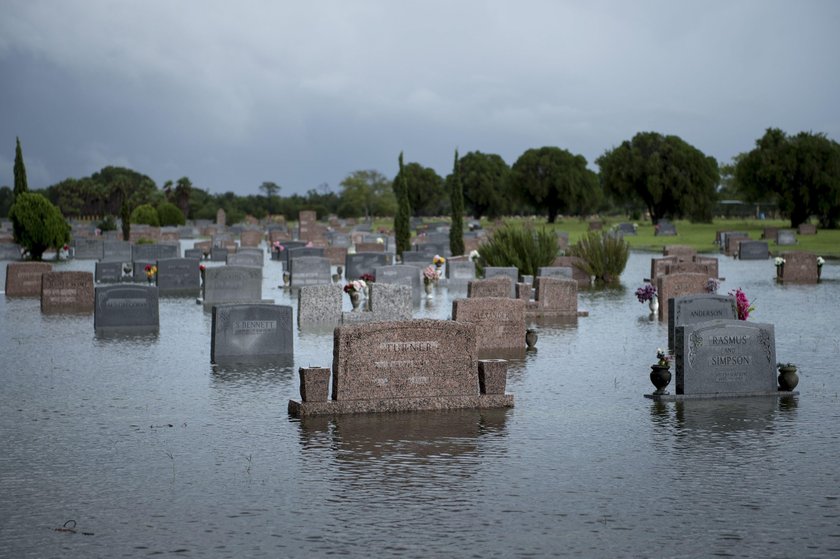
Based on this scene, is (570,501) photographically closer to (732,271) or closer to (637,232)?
(732,271)

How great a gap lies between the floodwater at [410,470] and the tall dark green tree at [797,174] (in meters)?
65.4

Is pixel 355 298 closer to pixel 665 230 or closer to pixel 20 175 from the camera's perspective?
pixel 20 175

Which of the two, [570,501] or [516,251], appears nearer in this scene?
[570,501]

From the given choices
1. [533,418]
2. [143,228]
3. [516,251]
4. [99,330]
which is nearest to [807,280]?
[516,251]

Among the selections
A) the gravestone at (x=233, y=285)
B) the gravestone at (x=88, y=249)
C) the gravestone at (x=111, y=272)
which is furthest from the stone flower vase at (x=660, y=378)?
the gravestone at (x=88, y=249)

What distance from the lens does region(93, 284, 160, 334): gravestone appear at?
26172 millimetres

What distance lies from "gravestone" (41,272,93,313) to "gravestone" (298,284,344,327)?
6836mm

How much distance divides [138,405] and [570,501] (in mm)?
7559

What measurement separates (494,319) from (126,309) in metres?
8.76

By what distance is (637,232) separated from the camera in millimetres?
89750

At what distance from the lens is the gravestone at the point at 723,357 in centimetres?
1639

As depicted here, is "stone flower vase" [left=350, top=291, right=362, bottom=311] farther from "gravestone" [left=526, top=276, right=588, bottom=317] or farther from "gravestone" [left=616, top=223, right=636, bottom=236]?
"gravestone" [left=616, top=223, right=636, bottom=236]

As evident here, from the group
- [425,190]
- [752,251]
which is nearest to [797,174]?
[752,251]

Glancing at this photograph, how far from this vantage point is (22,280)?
37156mm
